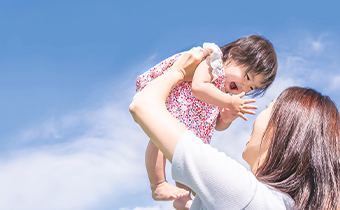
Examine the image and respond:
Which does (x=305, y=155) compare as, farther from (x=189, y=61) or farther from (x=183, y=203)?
(x=183, y=203)

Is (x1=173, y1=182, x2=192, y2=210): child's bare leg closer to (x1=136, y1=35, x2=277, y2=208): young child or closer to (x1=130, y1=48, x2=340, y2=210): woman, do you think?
(x1=136, y1=35, x2=277, y2=208): young child

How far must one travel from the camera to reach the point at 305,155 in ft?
5.72

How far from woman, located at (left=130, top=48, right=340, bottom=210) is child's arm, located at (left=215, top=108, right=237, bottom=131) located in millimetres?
1600

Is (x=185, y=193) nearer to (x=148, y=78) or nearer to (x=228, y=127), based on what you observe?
(x=228, y=127)

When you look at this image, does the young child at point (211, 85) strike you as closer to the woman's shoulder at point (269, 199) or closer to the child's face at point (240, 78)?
the child's face at point (240, 78)

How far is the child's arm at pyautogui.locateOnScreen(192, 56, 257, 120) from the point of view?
3.12m

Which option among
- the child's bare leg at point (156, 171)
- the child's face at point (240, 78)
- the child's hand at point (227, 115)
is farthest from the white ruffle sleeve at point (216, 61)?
the child's bare leg at point (156, 171)

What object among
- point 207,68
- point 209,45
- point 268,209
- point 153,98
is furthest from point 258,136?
point 209,45

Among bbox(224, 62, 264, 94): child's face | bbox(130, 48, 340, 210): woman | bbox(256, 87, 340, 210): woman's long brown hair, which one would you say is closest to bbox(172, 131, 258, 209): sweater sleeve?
bbox(130, 48, 340, 210): woman

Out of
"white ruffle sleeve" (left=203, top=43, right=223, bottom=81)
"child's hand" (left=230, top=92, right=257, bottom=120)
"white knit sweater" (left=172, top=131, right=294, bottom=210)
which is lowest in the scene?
"white knit sweater" (left=172, top=131, right=294, bottom=210)

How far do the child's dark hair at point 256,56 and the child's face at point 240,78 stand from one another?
48 millimetres

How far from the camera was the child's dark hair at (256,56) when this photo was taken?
3426mm

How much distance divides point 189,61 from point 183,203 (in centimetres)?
150

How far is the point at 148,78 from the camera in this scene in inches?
139
